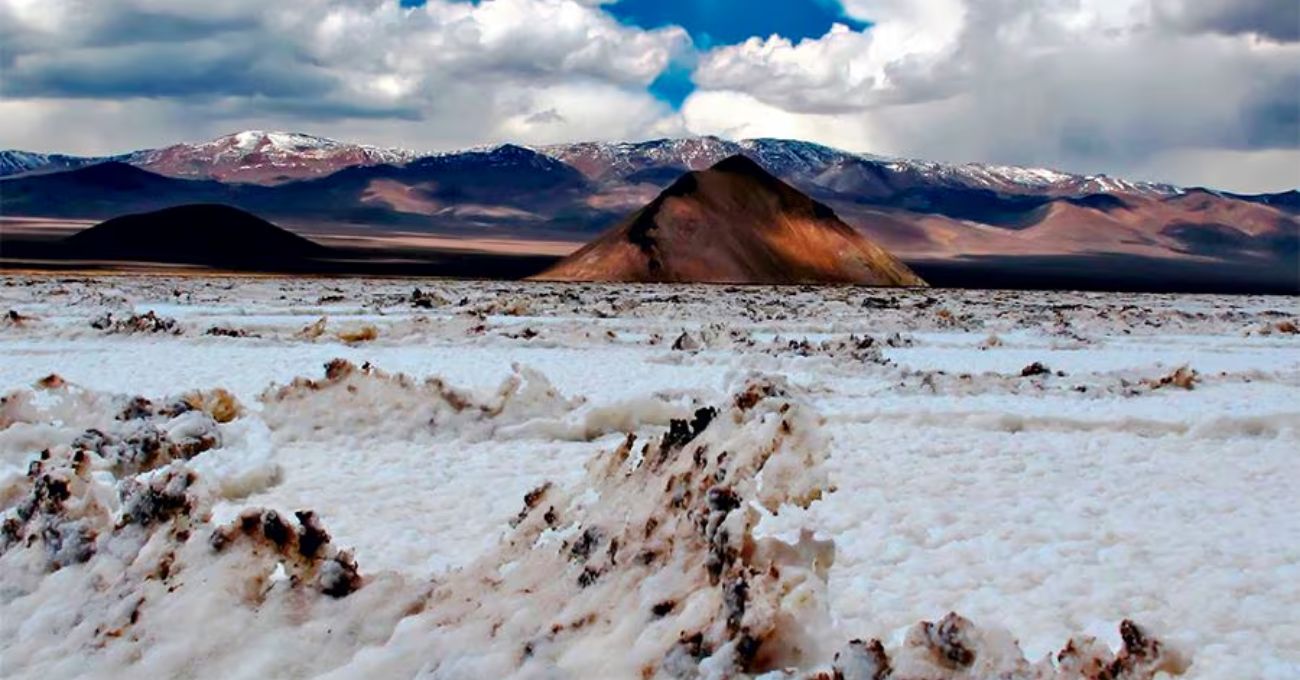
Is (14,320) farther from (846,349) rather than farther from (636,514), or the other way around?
(636,514)

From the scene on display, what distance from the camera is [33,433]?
9.04m

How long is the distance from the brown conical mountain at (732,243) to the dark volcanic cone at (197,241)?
22205mm

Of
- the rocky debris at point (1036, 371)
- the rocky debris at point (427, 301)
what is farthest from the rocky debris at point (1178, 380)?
the rocky debris at point (427, 301)

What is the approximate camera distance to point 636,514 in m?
4.82

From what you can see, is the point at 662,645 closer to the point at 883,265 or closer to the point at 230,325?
the point at 230,325

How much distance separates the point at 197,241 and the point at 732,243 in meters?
33.8

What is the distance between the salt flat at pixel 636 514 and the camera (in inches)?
164

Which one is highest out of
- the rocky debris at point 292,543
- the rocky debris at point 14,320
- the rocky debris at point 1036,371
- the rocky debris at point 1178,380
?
the rocky debris at point 292,543

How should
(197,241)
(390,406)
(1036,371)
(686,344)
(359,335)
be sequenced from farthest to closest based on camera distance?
(197,241), (359,335), (686,344), (1036,371), (390,406)

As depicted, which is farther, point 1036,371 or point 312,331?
point 312,331

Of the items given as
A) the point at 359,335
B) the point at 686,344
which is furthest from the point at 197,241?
the point at 686,344

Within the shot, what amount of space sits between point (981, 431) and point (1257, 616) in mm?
4871

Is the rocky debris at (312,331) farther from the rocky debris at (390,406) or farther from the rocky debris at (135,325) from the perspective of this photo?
the rocky debris at (390,406)

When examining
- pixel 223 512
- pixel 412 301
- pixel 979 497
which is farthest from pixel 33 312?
pixel 979 497
